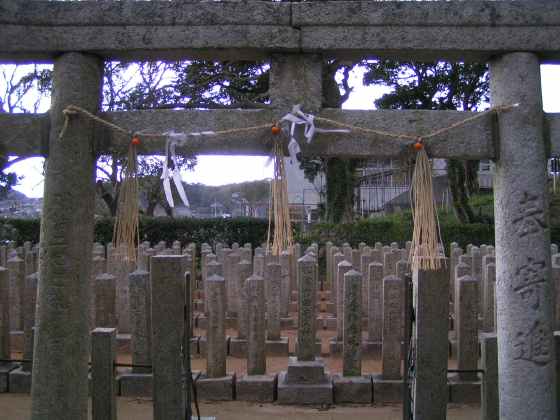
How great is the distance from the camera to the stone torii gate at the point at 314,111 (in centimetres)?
305

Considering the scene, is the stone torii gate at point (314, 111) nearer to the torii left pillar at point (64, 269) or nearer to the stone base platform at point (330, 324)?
the torii left pillar at point (64, 269)

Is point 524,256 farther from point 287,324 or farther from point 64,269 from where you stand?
point 287,324

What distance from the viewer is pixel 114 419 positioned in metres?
3.52

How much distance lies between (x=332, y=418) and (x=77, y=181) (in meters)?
3.03

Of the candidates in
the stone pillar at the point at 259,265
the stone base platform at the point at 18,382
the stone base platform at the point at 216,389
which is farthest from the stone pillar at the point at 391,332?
the stone base platform at the point at 18,382

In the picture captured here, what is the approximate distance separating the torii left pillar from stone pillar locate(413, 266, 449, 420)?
1989 millimetres

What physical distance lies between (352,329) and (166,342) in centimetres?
248

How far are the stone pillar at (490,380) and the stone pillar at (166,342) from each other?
78.1 inches

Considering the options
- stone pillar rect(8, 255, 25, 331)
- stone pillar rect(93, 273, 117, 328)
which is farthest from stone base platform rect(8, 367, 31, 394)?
stone pillar rect(8, 255, 25, 331)

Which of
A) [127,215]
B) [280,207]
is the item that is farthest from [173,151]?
[280,207]

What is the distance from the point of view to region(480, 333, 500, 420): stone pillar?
3.51 meters

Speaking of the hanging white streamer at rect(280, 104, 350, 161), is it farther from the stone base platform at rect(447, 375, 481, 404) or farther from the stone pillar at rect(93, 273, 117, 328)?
the stone pillar at rect(93, 273, 117, 328)

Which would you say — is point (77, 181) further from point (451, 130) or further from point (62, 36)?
point (451, 130)

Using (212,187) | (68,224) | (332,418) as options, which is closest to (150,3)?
(68,224)
